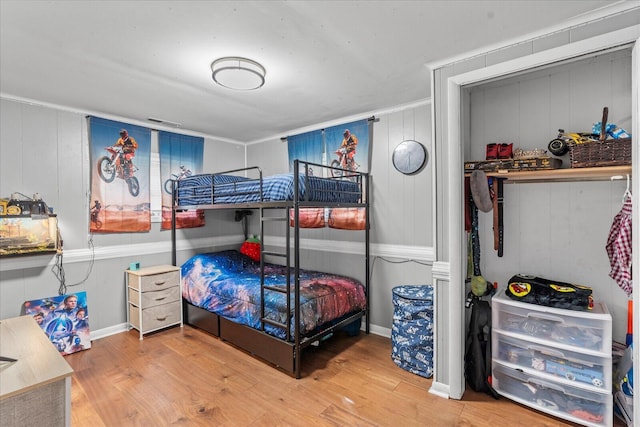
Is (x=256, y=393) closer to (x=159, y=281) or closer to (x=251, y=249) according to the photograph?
(x=159, y=281)

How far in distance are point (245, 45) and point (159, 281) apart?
8.97 feet

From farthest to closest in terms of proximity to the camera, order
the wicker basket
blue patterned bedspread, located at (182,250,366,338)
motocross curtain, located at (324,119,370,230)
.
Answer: motocross curtain, located at (324,119,370,230) < blue patterned bedspread, located at (182,250,366,338) < the wicker basket

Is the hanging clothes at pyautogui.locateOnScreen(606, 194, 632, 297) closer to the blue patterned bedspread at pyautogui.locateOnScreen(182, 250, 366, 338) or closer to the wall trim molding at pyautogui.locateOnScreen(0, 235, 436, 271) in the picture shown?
the wall trim molding at pyautogui.locateOnScreen(0, 235, 436, 271)

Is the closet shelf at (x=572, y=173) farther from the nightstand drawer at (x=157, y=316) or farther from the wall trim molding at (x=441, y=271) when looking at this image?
the nightstand drawer at (x=157, y=316)

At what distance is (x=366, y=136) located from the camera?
3.50 metres

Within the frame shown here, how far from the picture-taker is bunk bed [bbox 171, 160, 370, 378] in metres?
2.68

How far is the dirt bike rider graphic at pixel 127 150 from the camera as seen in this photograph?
3570mm

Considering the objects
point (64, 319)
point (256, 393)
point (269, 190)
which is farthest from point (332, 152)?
point (64, 319)

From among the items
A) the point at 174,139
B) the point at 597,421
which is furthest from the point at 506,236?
the point at 174,139

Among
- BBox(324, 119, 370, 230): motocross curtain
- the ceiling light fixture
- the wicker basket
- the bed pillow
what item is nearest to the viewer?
the wicker basket

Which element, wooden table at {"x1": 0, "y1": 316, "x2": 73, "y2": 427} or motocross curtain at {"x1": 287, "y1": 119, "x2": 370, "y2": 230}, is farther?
motocross curtain at {"x1": 287, "y1": 119, "x2": 370, "y2": 230}

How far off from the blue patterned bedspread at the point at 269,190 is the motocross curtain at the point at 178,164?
0.18 m

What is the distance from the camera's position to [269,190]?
280 cm

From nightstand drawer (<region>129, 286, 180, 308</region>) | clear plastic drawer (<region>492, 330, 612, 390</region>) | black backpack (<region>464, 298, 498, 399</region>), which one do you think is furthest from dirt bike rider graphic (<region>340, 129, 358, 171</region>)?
nightstand drawer (<region>129, 286, 180, 308</region>)
